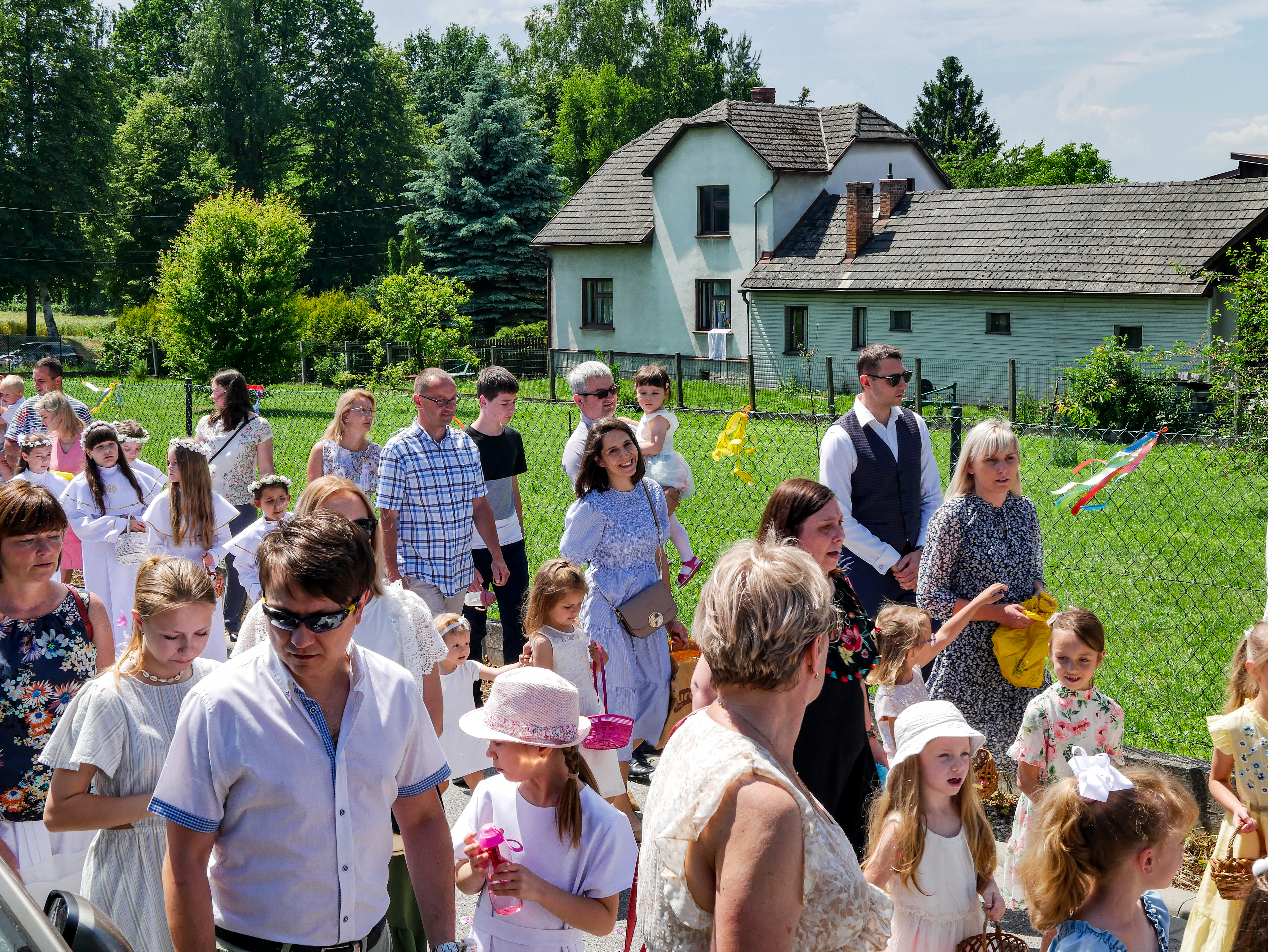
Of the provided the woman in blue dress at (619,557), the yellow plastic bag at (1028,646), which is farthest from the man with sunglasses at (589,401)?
the yellow plastic bag at (1028,646)

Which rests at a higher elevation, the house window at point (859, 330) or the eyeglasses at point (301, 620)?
the house window at point (859, 330)

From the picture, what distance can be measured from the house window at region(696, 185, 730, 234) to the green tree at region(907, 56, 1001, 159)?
51746 mm

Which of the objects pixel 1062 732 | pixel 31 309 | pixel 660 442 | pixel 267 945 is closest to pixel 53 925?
pixel 267 945

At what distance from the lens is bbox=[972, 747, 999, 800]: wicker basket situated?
436 centimetres

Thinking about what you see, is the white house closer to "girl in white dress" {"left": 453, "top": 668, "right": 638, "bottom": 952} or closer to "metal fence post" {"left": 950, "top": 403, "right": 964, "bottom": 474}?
"metal fence post" {"left": 950, "top": 403, "right": 964, "bottom": 474}

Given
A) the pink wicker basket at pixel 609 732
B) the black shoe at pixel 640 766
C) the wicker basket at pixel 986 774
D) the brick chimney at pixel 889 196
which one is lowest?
the black shoe at pixel 640 766

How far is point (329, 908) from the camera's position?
8.41 ft

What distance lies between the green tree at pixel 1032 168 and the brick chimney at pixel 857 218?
979 inches

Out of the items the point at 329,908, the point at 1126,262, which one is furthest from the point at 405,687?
the point at 1126,262

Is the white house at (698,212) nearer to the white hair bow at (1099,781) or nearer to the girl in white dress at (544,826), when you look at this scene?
the girl in white dress at (544,826)

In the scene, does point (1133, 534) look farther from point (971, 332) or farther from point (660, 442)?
point (971, 332)

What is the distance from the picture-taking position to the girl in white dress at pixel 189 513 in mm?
6531

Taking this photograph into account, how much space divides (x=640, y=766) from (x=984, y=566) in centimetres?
222

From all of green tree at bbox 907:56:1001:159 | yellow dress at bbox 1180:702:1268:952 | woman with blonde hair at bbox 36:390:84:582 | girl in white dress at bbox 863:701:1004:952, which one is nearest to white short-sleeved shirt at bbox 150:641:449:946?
girl in white dress at bbox 863:701:1004:952
